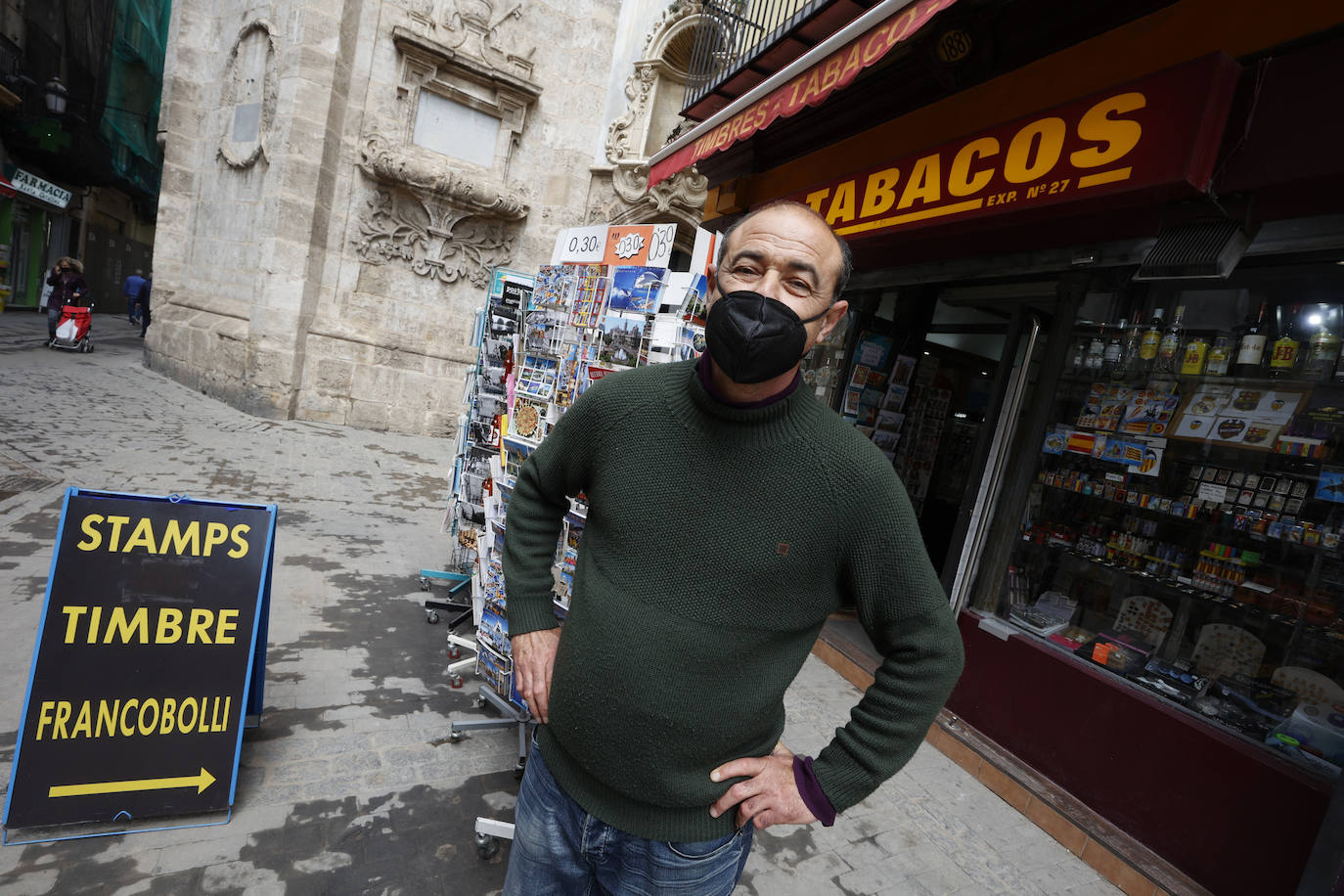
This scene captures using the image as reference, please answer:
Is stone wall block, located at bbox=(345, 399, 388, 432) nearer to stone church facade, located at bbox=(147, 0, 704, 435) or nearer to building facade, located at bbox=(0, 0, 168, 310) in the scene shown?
stone church facade, located at bbox=(147, 0, 704, 435)

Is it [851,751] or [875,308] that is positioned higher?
[875,308]

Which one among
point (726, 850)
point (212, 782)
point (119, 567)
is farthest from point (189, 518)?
point (726, 850)

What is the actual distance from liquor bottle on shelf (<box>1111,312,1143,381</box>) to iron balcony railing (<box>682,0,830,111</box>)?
3.20 meters

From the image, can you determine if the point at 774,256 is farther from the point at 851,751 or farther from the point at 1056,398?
the point at 1056,398

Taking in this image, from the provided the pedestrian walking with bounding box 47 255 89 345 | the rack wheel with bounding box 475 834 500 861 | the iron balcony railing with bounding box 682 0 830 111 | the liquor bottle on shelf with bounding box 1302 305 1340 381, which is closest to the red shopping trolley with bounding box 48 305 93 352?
the pedestrian walking with bounding box 47 255 89 345

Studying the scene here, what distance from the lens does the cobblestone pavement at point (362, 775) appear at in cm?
225

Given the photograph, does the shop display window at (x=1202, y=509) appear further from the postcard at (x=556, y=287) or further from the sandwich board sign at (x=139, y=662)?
the sandwich board sign at (x=139, y=662)

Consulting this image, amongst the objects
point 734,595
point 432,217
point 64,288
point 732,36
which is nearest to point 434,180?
point 432,217

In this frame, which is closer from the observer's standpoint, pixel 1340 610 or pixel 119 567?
pixel 119 567

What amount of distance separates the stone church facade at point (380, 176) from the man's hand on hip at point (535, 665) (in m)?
9.43

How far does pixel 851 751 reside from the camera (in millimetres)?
1251

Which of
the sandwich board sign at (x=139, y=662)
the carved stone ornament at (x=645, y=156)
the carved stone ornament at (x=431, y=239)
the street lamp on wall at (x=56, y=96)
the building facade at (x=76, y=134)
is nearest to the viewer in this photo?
the sandwich board sign at (x=139, y=662)

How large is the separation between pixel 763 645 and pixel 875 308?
475 centimetres

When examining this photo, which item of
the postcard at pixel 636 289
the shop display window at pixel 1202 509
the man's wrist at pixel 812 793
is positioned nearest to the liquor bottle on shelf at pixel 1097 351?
the shop display window at pixel 1202 509
